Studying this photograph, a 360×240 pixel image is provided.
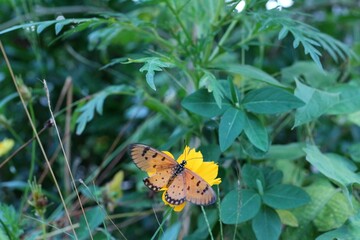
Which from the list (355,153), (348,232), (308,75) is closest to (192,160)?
(348,232)

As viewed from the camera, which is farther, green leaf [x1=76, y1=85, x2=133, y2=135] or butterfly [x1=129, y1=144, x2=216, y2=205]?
green leaf [x1=76, y1=85, x2=133, y2=135]

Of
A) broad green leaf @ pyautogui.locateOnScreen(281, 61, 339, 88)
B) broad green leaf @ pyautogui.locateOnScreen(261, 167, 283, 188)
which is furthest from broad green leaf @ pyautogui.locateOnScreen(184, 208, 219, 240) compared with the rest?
broad green leaf @ pyautogui.locateOnScreen(281, 61, 339, 88)

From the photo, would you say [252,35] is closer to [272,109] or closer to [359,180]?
[272,109]

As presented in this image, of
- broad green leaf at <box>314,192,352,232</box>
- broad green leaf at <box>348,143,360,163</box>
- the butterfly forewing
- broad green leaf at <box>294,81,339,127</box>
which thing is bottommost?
broad green leaf at <box>314,192,352,232</box>

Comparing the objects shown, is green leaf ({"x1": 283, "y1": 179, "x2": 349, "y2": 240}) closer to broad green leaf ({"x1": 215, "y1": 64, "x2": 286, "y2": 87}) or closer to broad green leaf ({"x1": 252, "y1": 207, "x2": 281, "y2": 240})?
broad green leaf ({"x1": 252, "y1": 207, "x2": 281, "y2": 240})

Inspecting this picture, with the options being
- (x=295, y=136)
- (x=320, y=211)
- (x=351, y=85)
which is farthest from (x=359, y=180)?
(x=295, y=136)

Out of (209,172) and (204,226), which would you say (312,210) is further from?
(209,172)

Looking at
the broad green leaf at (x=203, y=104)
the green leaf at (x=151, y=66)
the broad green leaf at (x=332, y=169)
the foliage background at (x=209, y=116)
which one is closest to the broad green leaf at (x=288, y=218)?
the foliage background at (x=209, y=116)
